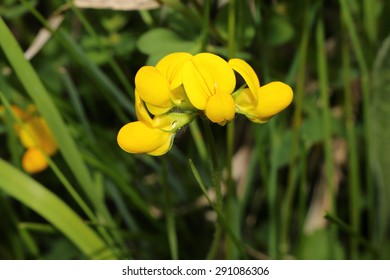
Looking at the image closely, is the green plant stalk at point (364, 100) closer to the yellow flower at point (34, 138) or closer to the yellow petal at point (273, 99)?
the yellow petal at point (273, 99)

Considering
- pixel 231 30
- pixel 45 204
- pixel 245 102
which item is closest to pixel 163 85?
pixel 245 102

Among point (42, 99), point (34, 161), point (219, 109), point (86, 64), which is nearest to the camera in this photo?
point (219, 109)

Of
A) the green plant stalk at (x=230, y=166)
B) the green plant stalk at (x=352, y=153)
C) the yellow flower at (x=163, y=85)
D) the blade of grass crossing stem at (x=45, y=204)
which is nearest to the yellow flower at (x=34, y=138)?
the blade of grass crossing stem at (x=45, y=204)

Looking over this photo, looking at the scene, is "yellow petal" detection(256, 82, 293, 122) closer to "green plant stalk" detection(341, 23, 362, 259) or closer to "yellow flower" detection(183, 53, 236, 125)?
"yellow flower" detection(183, 53, 236, 125)

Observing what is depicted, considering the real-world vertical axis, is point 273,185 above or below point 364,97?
below

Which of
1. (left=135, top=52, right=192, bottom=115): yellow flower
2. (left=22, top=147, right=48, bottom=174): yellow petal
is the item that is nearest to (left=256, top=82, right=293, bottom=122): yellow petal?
(left=135, top=52, right=192, bottom=115): yellow flower

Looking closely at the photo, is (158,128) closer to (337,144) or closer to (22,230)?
(22,230)

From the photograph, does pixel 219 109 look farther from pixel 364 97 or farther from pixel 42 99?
pixel 364 97
